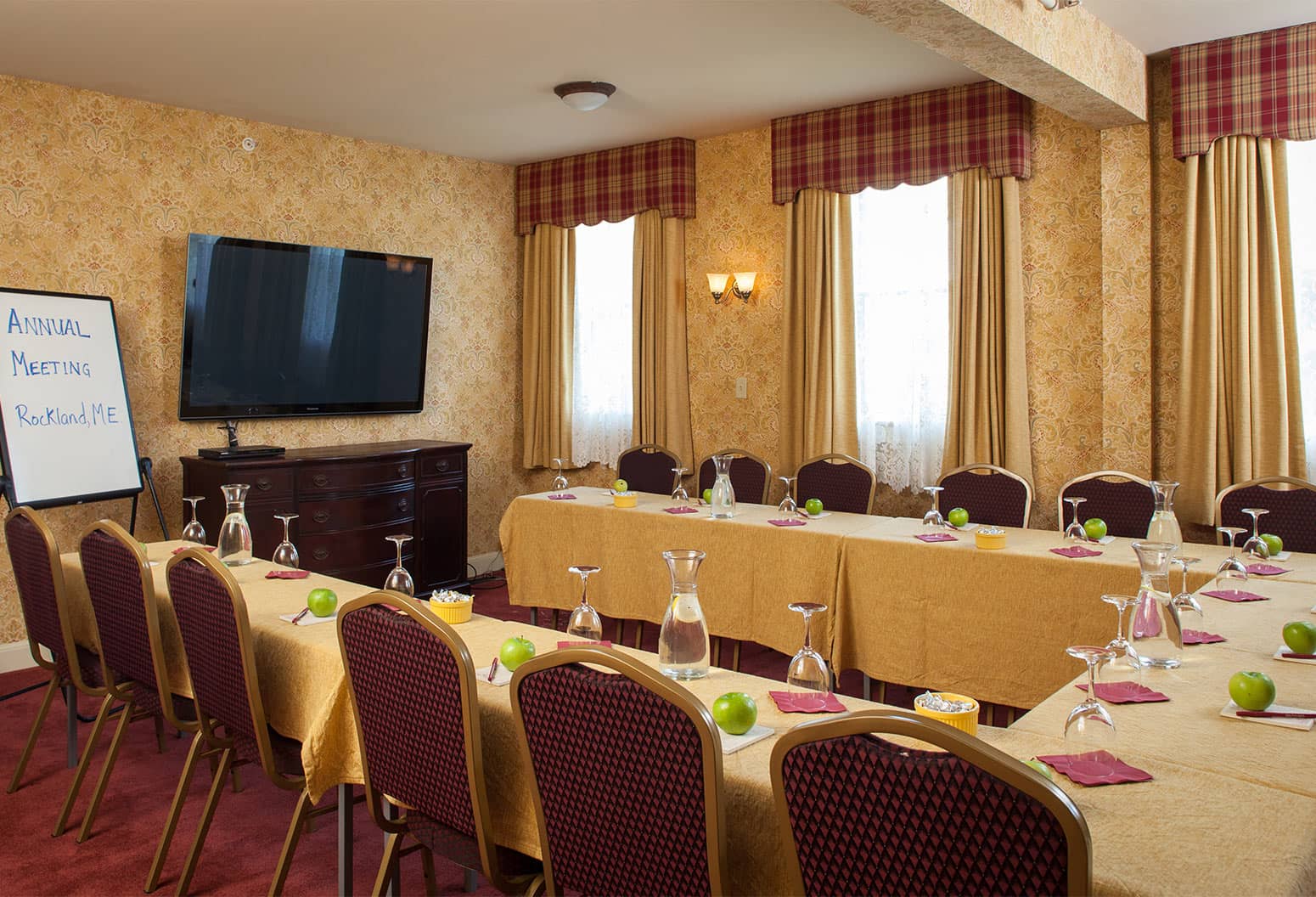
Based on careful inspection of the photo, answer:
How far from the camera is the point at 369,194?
628cm

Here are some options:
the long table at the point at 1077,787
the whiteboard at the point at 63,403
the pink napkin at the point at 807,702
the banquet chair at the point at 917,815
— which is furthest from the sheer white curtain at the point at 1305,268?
the whiteboard at the point at 63,403

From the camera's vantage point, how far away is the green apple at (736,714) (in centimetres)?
185

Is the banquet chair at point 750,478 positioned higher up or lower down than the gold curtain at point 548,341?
lower down

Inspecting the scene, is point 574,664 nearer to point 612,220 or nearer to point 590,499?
point 590,499

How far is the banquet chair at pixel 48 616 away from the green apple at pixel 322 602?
0.88 meters

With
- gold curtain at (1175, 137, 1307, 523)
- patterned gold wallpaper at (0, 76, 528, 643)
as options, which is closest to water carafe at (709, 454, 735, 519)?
gold curtain at (1175, 137, 1307, 523)

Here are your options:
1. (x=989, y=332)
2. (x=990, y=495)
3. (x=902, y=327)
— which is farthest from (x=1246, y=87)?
(x=990, y=495)

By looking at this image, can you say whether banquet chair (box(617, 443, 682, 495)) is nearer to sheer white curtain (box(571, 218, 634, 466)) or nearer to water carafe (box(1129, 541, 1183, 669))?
sheer white curtain (box(571, 218, 634, 466))

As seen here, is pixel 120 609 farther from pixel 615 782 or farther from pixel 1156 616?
pixel 1156 616

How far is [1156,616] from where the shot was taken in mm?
2145

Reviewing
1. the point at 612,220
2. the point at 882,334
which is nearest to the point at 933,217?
the point at 882,334

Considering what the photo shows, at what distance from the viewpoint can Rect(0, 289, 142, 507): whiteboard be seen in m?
4.52

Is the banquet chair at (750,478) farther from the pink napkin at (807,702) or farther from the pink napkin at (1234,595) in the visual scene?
the pink napkin at (807,702)

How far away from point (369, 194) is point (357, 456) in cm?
173
